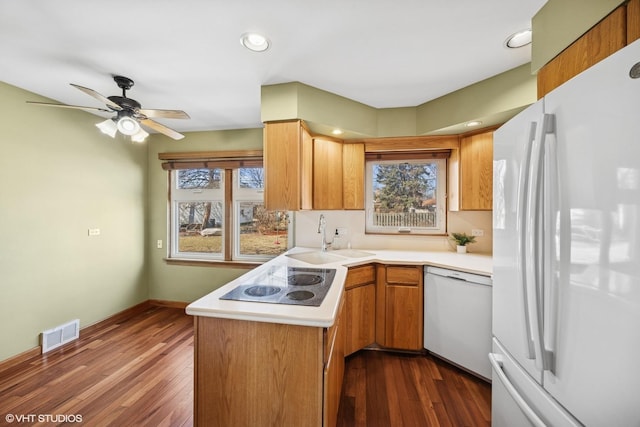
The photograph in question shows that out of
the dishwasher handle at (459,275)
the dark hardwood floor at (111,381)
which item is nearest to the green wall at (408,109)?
the dishwasher handle at (459,275)

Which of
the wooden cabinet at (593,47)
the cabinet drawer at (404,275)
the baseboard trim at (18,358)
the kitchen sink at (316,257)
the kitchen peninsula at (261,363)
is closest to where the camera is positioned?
the wooden cabinet at (593,47)

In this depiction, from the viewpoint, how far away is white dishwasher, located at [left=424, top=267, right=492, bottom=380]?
76.1 inches

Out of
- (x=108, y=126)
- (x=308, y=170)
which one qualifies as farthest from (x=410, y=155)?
(x=108, y=126)

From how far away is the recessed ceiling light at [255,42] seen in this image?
1.53 m

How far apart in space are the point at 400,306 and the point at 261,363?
4.93ft

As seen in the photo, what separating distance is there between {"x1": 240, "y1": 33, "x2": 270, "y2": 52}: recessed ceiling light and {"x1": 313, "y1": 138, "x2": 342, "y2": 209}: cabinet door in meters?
1.03

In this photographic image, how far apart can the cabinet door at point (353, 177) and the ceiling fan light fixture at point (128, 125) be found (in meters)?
1.90

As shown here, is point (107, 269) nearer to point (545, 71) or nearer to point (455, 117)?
point (455, 117)

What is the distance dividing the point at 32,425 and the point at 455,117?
382 centimetres

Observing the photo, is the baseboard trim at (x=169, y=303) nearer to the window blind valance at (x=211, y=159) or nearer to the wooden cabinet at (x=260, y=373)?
the window blind valance at (x=211, y=159)

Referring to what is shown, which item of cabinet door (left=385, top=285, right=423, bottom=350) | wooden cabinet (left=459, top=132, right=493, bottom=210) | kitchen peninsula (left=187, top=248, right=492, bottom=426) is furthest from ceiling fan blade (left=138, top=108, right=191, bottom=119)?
wooden cabinet (left=459, top=132, right=493, bottom=210)

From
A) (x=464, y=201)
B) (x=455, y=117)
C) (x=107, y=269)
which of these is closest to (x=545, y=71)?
(x=455, y=117)

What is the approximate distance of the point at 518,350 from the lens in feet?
3.34

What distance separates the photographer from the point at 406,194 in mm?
2922
